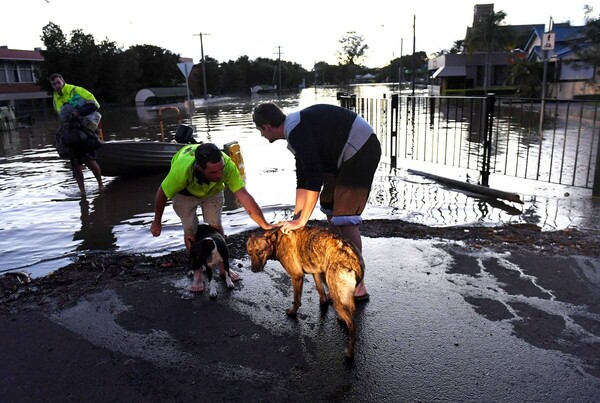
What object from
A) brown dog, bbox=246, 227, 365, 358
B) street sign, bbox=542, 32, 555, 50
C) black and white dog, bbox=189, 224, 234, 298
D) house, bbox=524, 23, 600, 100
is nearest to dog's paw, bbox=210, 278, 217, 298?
black and white dog, bbox=189, 224, 234, 298

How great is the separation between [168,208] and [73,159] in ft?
7.95

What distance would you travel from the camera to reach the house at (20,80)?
4809cm

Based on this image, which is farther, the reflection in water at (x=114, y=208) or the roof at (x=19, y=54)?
the roof at (x=19, y=54)

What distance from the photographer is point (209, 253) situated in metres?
4.36

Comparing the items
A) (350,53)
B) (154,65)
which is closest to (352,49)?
(350,53)

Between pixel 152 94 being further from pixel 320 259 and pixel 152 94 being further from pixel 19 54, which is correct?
pixel 320 259

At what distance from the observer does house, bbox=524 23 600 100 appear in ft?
92.9

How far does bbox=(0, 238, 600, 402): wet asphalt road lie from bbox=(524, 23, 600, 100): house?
24.8 m

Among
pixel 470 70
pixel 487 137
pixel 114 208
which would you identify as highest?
pixel 470 70

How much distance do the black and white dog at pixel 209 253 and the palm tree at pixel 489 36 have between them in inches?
2133

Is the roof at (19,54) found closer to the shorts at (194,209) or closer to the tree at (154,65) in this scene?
the tree at (154,65)

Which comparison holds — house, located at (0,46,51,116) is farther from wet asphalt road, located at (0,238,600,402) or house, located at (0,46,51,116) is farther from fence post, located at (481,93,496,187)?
wet asphalt road, located at (0,238,600,402)

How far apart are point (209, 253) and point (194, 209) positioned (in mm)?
591

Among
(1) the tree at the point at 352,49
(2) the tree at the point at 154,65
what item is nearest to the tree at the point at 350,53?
(1) the tree at the point at 352,49
